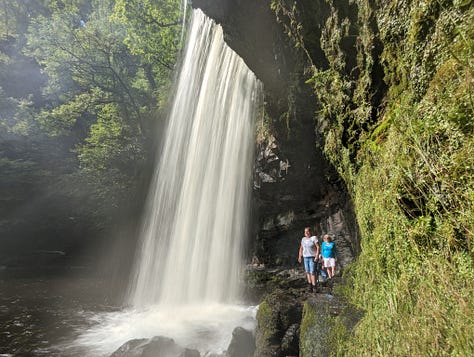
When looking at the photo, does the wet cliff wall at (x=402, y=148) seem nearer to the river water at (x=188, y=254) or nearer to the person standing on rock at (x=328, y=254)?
the person standing on rock at (x=328, y=254)

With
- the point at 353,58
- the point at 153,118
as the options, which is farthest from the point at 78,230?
the point at 353,58

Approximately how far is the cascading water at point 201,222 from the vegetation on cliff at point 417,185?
5.52m

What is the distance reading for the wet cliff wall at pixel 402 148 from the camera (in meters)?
2.22

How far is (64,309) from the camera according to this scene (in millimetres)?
10617

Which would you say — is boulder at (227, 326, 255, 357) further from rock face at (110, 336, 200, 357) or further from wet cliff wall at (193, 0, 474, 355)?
wet cliff wall at (193, 0, 474, 355)

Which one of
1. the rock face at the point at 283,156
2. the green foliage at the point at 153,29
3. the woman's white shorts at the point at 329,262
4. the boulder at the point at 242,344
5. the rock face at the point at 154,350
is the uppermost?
the green foliage at the point at 153,29

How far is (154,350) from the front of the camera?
598 centimetres

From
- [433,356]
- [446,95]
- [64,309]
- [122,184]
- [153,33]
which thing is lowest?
[64,309]

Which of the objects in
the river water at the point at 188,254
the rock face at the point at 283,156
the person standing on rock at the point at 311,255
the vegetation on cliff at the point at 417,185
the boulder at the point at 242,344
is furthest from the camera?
the river water at the point at 188,254

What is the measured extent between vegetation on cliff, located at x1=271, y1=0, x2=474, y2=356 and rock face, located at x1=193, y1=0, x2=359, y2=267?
9.50 feet

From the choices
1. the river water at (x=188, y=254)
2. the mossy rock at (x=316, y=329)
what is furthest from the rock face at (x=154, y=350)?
the mossy rock at (x=316, y=329)

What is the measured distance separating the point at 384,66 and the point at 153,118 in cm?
1572

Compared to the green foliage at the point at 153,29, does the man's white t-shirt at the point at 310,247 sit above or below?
below

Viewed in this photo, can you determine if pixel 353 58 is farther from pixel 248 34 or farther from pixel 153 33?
pixel 153 33
